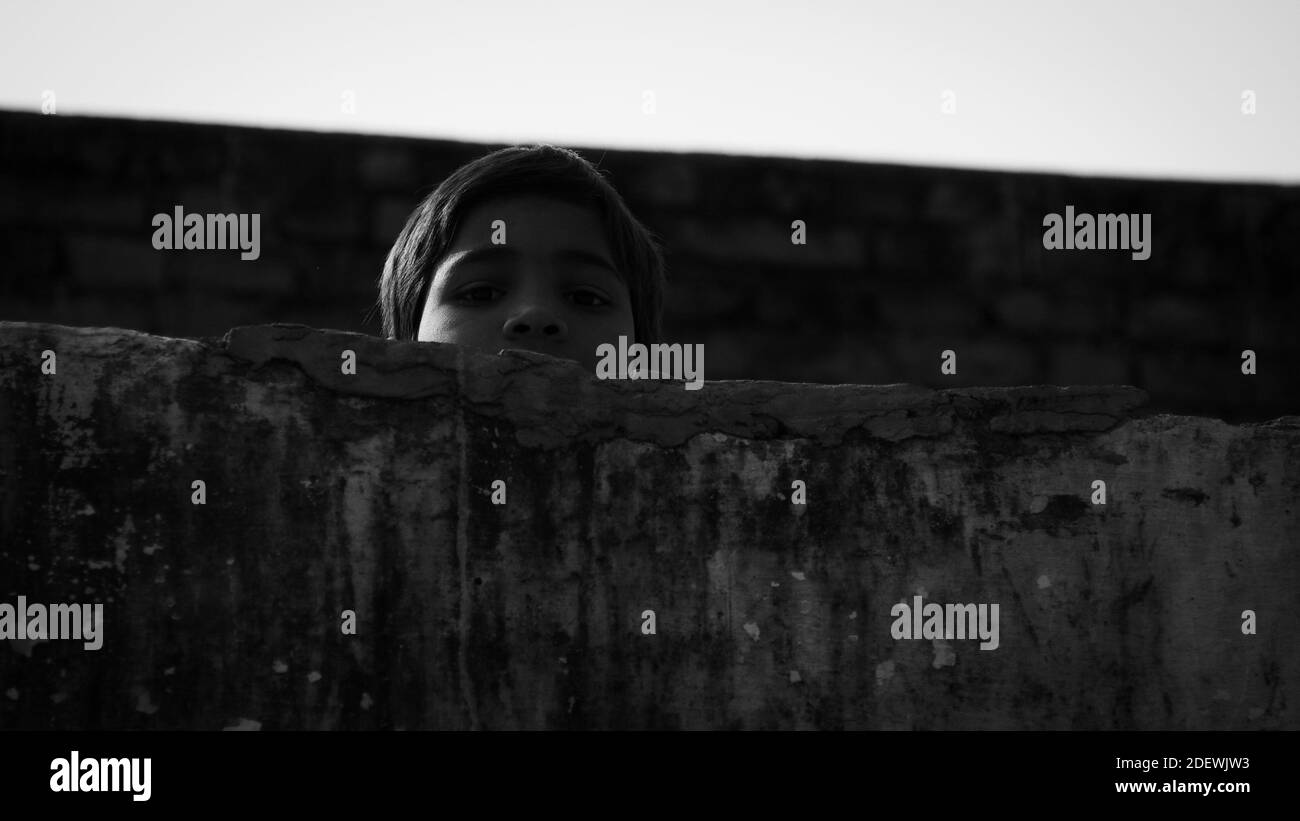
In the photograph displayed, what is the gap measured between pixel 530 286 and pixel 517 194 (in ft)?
1.22

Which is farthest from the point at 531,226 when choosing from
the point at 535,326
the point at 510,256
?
the point at 535,326

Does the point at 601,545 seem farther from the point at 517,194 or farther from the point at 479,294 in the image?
the point at 517,194

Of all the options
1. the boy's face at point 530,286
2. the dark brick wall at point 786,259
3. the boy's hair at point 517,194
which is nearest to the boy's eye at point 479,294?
the boy's face at point 530,286

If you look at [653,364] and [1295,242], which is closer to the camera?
[653,364]

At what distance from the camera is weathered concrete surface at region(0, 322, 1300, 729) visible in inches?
77.1

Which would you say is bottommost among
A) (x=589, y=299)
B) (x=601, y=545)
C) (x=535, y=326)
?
(x=601, y=545)

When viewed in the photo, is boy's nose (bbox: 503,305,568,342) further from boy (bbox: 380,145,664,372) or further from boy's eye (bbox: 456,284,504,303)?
boy's eye (bbox: 456,284,504,303)

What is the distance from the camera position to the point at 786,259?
Result: 208 inches

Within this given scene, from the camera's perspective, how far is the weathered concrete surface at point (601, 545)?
1.96m

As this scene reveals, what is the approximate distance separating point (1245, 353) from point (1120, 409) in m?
3.48

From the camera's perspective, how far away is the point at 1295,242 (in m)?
5.49
